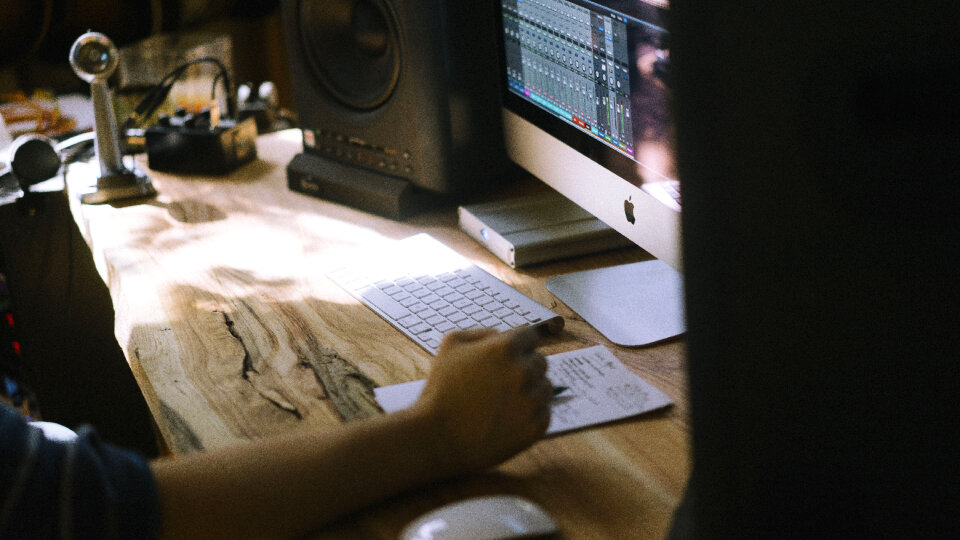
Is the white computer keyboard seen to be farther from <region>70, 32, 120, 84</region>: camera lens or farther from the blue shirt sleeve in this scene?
<region>70, 32, 120, 84</region>: camera lens

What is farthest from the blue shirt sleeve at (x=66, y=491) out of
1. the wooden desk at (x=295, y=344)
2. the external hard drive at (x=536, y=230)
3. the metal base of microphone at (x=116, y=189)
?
the metal base of microphone at (x=116, y=189)

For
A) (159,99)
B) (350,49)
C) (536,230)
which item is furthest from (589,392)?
(159,99)

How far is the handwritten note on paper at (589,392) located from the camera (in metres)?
0.75

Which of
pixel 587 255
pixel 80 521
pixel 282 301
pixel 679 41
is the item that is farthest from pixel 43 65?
pixel 679 41

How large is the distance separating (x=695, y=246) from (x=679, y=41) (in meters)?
0.08

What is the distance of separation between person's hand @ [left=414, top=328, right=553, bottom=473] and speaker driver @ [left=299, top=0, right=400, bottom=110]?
0.68 metres

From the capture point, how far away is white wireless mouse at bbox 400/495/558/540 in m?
0.56

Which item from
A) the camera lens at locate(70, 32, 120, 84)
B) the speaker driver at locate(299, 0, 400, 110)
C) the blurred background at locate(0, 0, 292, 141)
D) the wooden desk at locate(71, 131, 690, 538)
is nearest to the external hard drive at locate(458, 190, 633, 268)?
the wooden desk at locate(71, 131, 690, 538)

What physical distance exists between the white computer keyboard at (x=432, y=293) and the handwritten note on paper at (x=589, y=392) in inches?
3.3

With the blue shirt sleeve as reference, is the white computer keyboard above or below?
below

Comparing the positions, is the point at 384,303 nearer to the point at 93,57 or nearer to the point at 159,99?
the point at 93,57

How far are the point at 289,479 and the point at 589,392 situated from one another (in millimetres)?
281

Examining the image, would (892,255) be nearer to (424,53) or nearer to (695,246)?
(695,246)

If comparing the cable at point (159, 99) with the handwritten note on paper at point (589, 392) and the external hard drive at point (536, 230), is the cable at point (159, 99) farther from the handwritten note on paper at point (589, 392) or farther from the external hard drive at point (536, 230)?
the handwritten note on paper at point (589, 392)
